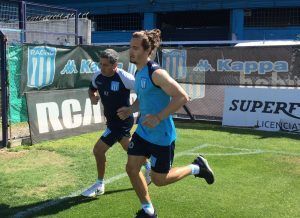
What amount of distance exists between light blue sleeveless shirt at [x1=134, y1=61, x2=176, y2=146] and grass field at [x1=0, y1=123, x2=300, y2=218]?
43.3 inches

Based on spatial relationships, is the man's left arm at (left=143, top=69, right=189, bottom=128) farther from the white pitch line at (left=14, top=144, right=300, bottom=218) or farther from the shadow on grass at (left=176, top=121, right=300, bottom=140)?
the shadow on grass at (left=176, top=121, right=300, bottom=140)

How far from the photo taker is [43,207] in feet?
18.7

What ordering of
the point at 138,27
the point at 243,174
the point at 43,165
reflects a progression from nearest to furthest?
the point at 243,174, the point at 43,165, the point at 138,27

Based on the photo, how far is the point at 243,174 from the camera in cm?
745

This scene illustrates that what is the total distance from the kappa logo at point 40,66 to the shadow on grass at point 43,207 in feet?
16.1

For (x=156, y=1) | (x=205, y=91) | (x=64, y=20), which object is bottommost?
(x=205, y=91)

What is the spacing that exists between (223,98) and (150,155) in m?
8.46

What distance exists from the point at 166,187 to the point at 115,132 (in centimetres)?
109

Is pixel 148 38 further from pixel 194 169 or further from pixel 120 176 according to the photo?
pixel 120 176

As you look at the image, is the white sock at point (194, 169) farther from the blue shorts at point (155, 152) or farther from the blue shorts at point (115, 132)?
the blue shorts at point (115, 132)

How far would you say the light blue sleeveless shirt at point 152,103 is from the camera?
15.5 feet

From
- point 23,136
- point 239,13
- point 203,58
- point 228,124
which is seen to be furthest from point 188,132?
point 239,13

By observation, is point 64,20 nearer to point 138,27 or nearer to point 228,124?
point 228,124

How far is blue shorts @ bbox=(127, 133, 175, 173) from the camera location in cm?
491
